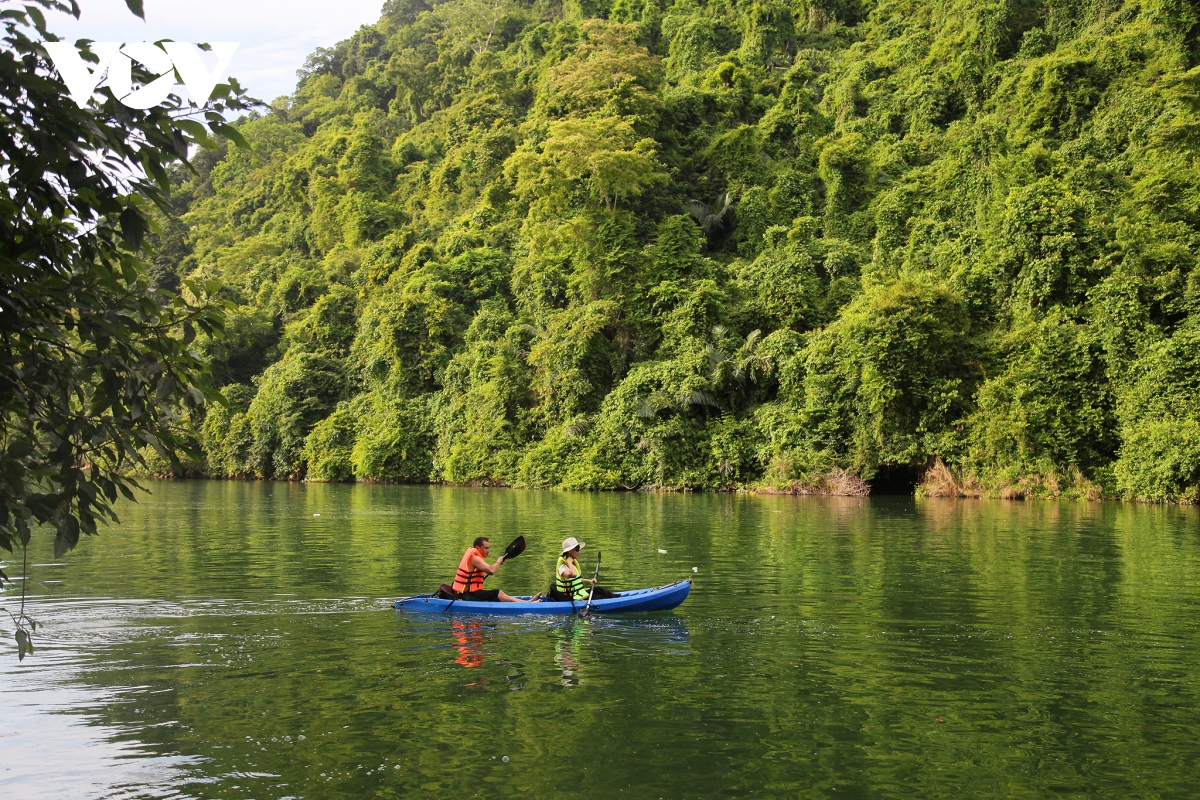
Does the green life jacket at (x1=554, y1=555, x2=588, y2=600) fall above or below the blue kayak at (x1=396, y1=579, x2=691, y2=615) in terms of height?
above

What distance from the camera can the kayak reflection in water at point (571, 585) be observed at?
12203 millimetres

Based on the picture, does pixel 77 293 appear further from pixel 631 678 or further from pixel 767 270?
pixel 767 270

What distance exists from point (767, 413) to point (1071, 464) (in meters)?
9.69

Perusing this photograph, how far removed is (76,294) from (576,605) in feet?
28.5

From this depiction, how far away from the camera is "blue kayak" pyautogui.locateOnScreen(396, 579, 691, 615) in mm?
11914

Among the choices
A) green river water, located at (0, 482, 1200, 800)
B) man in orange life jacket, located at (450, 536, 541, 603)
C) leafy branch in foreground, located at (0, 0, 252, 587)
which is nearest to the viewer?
leafy branch in foreground, located at (0, 0, 252, 587)

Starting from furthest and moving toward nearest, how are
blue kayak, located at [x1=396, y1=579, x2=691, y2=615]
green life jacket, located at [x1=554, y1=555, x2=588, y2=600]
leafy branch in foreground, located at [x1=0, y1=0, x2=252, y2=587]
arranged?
green life jacket, located at [x1=554, y1=555, x2=588, y2=600] → blue kayak, located at [x1=396, y1=579, x2=691, y2=615] → leafy branch in foreground, located at [x1=0, y1=0, x2=252, y2=587]

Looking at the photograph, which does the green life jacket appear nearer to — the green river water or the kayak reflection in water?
the kayak reflection in water

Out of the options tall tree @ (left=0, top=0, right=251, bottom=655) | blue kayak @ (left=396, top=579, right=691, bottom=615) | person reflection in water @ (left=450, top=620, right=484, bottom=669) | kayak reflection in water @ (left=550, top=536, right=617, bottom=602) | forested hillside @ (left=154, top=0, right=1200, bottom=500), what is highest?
forested hillside @ (left=154, top=0, right=1200, bottom=500)

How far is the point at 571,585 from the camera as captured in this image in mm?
12234

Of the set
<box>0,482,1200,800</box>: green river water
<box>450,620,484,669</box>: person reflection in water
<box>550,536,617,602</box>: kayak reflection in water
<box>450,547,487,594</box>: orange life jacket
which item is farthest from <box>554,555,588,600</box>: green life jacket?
<box>450,620,484,669</box>: person reflection in water

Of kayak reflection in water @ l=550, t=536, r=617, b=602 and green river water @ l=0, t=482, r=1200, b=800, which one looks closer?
green river water @ l=0, t=482, r=1200, b=800

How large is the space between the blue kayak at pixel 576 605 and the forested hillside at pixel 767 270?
1999cm

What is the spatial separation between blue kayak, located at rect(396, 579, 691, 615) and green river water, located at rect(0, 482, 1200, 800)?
0.15 m
